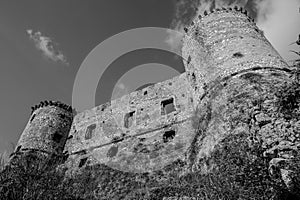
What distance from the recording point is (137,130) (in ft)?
52.9

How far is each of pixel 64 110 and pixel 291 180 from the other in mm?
18338

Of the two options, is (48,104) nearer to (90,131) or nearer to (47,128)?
(47,128)

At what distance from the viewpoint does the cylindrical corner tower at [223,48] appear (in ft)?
37.8

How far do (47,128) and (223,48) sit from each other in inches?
503

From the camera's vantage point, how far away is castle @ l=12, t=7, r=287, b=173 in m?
12.1

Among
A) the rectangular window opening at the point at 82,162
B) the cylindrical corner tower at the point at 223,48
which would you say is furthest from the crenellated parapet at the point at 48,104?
the cylindrical corner tower at the point at 223,48

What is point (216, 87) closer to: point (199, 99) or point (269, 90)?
point (199, 99)

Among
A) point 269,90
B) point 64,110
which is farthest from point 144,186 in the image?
point 64,110

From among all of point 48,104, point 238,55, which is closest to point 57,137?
point 48,104

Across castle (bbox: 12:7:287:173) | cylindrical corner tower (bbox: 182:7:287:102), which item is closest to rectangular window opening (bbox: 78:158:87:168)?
castle (bbox: 12:7:287:173)

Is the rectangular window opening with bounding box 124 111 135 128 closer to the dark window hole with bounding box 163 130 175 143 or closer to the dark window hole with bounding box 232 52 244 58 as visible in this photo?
the dark window hole with bounding box 163 130 175 143

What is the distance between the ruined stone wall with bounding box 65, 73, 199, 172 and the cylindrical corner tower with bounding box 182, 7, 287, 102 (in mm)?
2077

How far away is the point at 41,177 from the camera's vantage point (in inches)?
377

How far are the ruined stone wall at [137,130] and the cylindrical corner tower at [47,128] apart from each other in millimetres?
639
